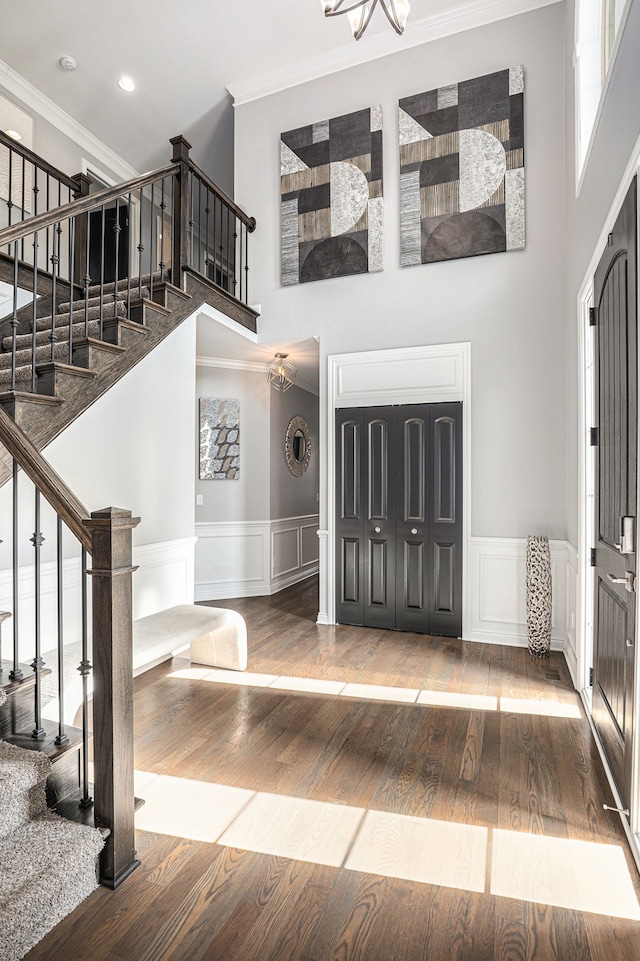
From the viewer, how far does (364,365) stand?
463cm

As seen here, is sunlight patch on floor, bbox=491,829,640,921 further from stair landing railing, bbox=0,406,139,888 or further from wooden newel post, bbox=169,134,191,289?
wooden newel post, bbox=169,134,191,289

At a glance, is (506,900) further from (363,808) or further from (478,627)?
(478,627)

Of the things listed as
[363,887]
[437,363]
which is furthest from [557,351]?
[363,887]

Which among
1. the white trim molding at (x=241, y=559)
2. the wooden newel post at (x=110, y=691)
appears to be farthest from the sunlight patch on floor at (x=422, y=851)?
the white trim molding at (x=241, y=559)

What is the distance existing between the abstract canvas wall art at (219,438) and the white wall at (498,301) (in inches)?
62.9

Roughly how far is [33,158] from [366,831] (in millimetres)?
4953

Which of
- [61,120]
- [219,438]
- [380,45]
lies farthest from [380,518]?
[61,120]

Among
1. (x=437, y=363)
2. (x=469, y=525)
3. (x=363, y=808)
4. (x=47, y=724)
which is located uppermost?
(x=437, y=363)

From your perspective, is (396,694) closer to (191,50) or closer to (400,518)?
(400,518)

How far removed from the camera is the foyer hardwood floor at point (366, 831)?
1.46 meters

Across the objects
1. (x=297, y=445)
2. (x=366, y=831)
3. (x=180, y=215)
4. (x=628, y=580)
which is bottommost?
(x=366, y=831)

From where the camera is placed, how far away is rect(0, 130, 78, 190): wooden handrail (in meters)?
3.79

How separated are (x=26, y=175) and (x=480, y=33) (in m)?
4.08

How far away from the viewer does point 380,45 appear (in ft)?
14.9
